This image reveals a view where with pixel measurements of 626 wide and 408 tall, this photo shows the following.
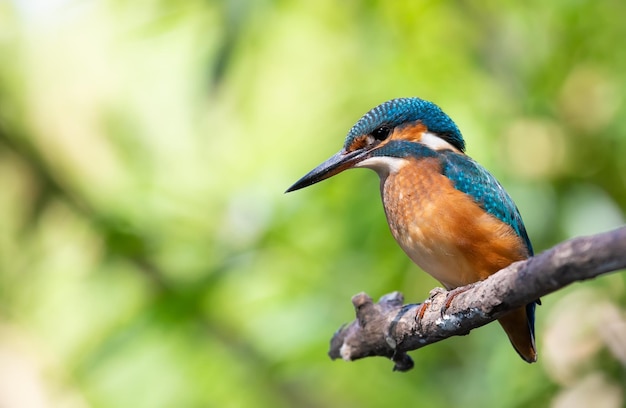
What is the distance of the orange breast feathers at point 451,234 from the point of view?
2.31m

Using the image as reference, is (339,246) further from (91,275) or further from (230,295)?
(91,275)

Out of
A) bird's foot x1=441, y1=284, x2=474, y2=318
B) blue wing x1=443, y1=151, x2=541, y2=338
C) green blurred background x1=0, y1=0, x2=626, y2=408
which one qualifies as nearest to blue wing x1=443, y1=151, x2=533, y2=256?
blue wing x1=443, y1=151, x2=541, y2=338

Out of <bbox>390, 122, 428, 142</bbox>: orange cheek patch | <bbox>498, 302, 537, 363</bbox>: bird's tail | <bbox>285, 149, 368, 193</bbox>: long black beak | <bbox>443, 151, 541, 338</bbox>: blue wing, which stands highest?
<bbox>285, 149, 368, 193</bbox>: long black beak

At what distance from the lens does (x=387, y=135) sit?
106 inches

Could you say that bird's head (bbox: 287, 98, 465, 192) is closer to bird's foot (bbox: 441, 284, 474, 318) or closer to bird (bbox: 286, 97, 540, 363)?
bird (bbox: 286, 97, 540, 363)

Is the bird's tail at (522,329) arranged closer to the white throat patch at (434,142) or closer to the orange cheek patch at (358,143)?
the white throat patch at (434,142)

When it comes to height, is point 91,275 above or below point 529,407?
above

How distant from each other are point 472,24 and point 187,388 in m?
2.10

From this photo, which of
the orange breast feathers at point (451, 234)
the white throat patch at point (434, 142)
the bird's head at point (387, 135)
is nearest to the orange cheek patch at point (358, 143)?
the bird's head at point (387, 135)

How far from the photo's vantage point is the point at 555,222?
11.0 feet

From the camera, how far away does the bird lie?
2314 millimetres

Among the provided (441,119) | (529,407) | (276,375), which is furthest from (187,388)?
(441,119)

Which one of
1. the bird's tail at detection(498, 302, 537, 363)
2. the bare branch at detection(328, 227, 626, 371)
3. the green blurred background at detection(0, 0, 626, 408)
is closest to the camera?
the bare branch at detection(328, 227, 626, 371)

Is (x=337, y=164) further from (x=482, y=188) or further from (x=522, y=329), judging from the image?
(x=522, y=329)
